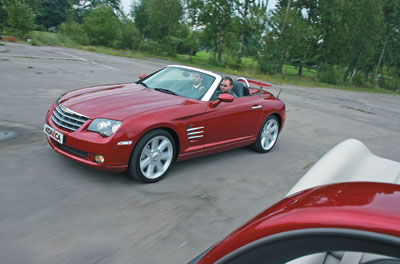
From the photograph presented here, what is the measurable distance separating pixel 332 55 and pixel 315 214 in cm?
3775

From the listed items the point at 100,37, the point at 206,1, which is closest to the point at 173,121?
the point at 206,1

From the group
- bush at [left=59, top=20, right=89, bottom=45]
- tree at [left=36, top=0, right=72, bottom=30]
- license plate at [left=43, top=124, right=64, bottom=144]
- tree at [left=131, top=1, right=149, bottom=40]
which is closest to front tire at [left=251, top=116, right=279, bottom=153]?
license plate at [left=43, top=124, right=64, bottom=144]

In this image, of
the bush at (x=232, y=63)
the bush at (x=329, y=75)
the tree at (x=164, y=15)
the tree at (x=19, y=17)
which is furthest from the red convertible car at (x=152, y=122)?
the tree at (x=164, y=15)

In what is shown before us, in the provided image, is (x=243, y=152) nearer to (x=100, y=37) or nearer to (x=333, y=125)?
(x=333, y=125)

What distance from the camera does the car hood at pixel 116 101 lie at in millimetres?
4102

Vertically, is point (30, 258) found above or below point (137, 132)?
below

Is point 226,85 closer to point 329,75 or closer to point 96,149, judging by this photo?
point 96,149

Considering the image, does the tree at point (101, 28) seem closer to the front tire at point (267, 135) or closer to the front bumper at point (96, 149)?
the front tire at point (267, 135)

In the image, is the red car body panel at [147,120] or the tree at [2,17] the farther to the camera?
the tree at [2,17]

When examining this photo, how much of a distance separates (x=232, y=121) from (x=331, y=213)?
418 centimetres

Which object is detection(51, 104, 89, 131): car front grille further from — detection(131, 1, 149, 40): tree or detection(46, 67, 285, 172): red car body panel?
detection(131, 1, 149, 40): tree

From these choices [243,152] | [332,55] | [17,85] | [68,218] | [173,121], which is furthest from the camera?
[332,55]

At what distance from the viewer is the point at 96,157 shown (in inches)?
155

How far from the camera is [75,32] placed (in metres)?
40.2
